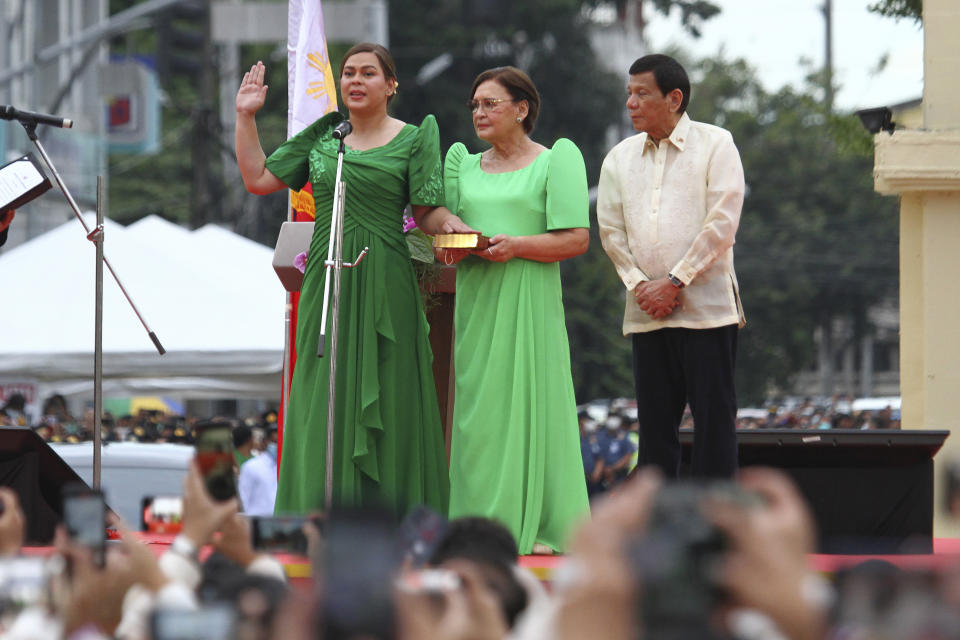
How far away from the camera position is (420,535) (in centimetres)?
352

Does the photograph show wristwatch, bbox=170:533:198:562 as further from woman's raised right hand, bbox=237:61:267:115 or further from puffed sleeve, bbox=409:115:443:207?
woman's raised right hand, bbox=237:61:267:115

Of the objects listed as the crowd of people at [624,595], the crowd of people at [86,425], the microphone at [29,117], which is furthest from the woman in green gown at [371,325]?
the crowd of people at [86,425]

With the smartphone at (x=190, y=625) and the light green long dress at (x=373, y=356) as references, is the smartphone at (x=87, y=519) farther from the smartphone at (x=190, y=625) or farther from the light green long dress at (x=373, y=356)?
the light green long dress at (x=373, y=356)

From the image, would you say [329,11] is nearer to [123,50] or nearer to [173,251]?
[173,251]

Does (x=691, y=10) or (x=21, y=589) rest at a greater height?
(x=691, y=10)

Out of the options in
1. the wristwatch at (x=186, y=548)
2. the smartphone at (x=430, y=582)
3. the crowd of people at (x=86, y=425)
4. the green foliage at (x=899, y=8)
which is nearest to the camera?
the smartphone at (x=430, y=582)

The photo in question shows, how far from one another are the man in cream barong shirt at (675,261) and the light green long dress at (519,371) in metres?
0.22

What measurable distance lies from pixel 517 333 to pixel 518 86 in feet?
3.10

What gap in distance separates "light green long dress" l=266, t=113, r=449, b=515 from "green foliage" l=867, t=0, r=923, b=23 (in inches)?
220

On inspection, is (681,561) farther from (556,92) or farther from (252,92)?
(556,92)

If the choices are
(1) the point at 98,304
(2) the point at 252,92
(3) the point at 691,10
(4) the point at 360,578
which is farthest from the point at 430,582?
(3) the point at 691,10

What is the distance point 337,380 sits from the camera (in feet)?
20.4


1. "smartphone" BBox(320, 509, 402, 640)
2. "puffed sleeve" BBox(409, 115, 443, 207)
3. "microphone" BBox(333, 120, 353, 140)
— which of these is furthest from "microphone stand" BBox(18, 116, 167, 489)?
"smartphone" BBox(320, 509, 402, 640)

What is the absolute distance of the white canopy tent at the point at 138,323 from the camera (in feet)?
46.9
